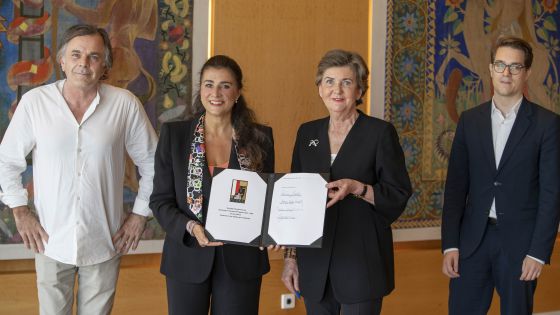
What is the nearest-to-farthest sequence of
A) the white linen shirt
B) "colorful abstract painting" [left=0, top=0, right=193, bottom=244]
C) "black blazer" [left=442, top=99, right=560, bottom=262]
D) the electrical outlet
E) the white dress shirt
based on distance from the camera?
the white linen shirt < "black blazer" [left=442, top=99, right=560, bottom=262] < the white dress shirt < "colorful abstract painting" [left=0, top=0, right=193, bottom=244] < the electrical outlet

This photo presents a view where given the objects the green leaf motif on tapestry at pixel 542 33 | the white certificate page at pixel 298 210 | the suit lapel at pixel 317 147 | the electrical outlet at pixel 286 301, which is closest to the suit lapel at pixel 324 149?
the suit lapel at pixel 317 147

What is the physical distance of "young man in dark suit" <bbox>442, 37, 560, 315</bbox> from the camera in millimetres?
2650

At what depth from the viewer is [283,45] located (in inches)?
152

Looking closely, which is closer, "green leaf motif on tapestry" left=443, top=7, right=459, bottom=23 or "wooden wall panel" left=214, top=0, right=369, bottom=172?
"wooden wall panel" left=214, top=0, right=369, bottom=172

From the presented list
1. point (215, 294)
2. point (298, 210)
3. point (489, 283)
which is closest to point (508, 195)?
point (489, 283)

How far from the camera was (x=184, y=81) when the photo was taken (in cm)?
358

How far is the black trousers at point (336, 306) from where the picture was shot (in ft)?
7.57

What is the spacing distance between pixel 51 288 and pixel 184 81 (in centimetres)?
157

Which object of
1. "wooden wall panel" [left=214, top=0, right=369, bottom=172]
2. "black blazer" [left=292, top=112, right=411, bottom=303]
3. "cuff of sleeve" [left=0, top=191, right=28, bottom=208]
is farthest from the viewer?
"wooden wall panel" [left=214, top=0, right=369, bottom=172]

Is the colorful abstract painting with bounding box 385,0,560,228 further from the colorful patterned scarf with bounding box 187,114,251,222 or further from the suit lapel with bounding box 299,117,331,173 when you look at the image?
the colorful patterned scarf with bounding box 187,114,251,222

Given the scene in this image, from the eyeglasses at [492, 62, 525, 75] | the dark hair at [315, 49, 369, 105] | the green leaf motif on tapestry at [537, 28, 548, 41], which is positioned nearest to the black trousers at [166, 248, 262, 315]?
the dark hair at [315, 49, 369, 105]

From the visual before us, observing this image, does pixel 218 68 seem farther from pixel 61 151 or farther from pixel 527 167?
pixel 527 167

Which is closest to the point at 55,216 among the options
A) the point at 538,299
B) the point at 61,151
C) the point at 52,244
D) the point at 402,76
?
the point at 52,244

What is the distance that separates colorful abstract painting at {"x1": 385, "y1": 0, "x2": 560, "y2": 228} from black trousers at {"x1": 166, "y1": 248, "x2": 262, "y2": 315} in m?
2.20
